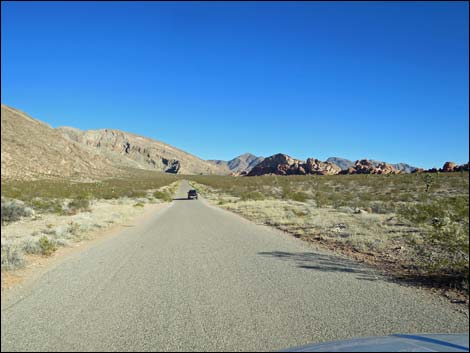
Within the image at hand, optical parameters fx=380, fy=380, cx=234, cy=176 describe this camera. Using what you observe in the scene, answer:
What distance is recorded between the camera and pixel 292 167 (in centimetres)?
14200

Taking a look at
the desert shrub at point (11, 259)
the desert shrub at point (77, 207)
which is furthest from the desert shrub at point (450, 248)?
the desert shrub at point (77, 207)

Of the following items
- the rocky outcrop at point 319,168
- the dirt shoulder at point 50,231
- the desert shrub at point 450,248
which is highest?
the rocky outcrop at point 319,168

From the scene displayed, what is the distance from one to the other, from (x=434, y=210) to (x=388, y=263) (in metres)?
4.24

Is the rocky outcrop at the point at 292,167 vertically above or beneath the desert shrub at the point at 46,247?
above

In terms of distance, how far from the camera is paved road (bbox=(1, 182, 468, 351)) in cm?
481

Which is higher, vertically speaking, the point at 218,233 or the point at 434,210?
the point at 434,210

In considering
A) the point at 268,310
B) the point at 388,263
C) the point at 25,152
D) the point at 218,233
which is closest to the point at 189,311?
the point at 268,310

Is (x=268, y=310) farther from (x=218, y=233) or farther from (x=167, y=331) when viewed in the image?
(x=218, y=233)

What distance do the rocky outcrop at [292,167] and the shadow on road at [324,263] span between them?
11657cm

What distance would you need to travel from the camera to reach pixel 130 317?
18.2 feet

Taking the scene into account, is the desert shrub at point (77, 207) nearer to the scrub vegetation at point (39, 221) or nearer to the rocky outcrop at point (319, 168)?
the scrub vegetation at point (39, 221)

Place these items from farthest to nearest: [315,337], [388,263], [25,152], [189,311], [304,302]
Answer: [25,152] < [388,263] < [304,302] < [189,311] < [315,337]

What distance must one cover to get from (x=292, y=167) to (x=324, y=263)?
439 ft

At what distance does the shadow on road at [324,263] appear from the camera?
8.68 meters
